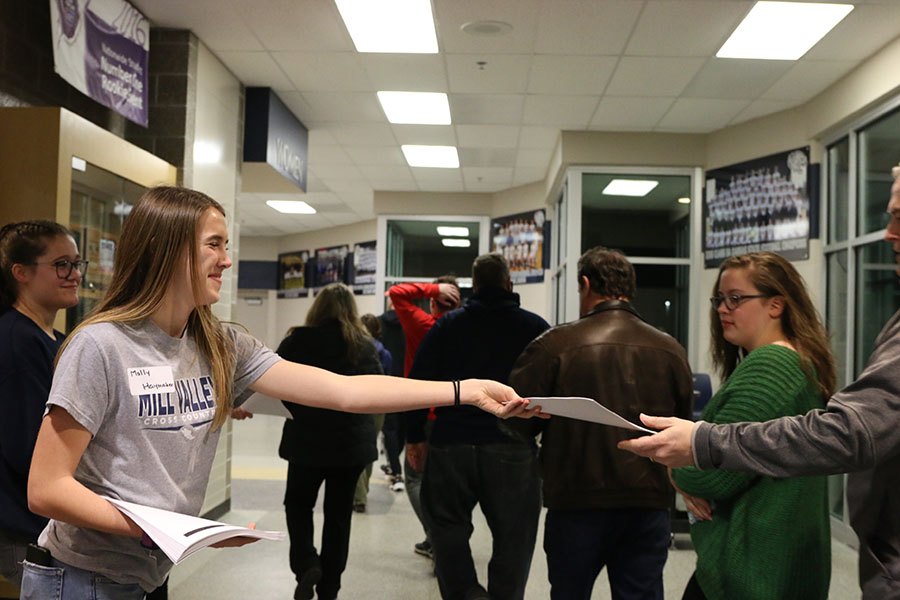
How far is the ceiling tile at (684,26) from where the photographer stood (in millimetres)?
4426

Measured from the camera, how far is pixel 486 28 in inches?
191

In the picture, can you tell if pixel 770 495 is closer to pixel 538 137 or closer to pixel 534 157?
pixel 538 137

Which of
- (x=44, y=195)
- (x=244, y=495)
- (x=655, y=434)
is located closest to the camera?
(x=655, y=434)

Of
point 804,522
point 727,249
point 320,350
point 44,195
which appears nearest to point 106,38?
point 44,195

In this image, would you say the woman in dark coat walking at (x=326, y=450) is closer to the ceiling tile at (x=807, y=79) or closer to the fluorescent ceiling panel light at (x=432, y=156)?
the ceiling tile at (x=807, y=79)

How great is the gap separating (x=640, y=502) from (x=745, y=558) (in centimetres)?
69

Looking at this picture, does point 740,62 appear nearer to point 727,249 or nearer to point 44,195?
point 727,249

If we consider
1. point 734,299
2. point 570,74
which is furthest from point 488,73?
point 734,299

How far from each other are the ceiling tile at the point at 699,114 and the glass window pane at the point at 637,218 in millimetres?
597

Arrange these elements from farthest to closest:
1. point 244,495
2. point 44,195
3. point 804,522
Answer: point 244,495 < point 44,195 < point 804,522

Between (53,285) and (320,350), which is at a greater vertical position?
(53,285)

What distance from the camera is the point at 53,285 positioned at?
7.50ft

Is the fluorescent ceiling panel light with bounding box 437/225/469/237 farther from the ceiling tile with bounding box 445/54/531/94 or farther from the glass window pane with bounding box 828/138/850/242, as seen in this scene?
the glass window pane with bounding box 828/138/850/242

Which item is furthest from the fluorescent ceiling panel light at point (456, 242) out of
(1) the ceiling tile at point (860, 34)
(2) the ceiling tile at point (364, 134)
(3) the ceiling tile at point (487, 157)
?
(1) the ceiling tile at point (860, 34)
